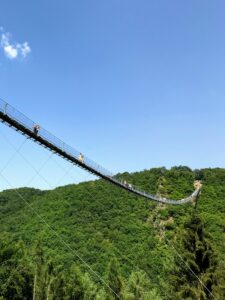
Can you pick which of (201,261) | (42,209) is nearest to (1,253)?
(201,261)

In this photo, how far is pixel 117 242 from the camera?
76062 millimetres

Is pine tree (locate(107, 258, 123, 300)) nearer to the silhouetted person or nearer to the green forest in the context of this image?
the green forest

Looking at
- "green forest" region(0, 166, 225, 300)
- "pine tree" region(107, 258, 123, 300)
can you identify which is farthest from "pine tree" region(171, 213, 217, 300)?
"pine tree" region(107, 258, 123, 300)

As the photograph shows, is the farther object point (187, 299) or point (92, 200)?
point (92, 200)

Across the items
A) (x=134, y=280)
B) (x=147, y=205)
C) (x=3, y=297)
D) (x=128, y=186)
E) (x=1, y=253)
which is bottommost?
(x=3, y=297)

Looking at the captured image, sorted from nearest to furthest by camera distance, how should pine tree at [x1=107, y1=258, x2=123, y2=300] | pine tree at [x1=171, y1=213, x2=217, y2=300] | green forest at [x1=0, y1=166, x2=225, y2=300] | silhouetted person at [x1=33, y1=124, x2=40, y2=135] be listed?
silhouetted person at [x1=33, y1=124, x2=40, y2=135] → pine tree at [x1=171, y1=213, x2=217, y2=300] → green forest at [x1=0, y1=166, x2=225, y2=300] → pine tree at [x1=107, y1=258, x2=123, y2=300]

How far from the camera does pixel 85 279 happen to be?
57.6 meters

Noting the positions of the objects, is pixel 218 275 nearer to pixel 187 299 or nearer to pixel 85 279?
pixel 187 299

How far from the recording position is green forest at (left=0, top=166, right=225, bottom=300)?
3609 centimetres

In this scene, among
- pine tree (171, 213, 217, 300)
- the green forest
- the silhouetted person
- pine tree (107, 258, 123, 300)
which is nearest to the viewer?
the silhouetted person

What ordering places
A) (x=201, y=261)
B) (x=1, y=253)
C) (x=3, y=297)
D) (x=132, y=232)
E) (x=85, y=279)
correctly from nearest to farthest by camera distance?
(x=201, y=261) < (x=3, y=297) < (x=1, y=253) < (x=85, y=279) < (x=132, y=232)

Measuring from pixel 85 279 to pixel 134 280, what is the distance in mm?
7791

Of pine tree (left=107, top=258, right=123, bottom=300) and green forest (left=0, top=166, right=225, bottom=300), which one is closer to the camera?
green forest (left=0, top=166, right=225, bottom=300)

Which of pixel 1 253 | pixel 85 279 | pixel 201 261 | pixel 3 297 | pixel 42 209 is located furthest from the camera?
pixel 42 209
